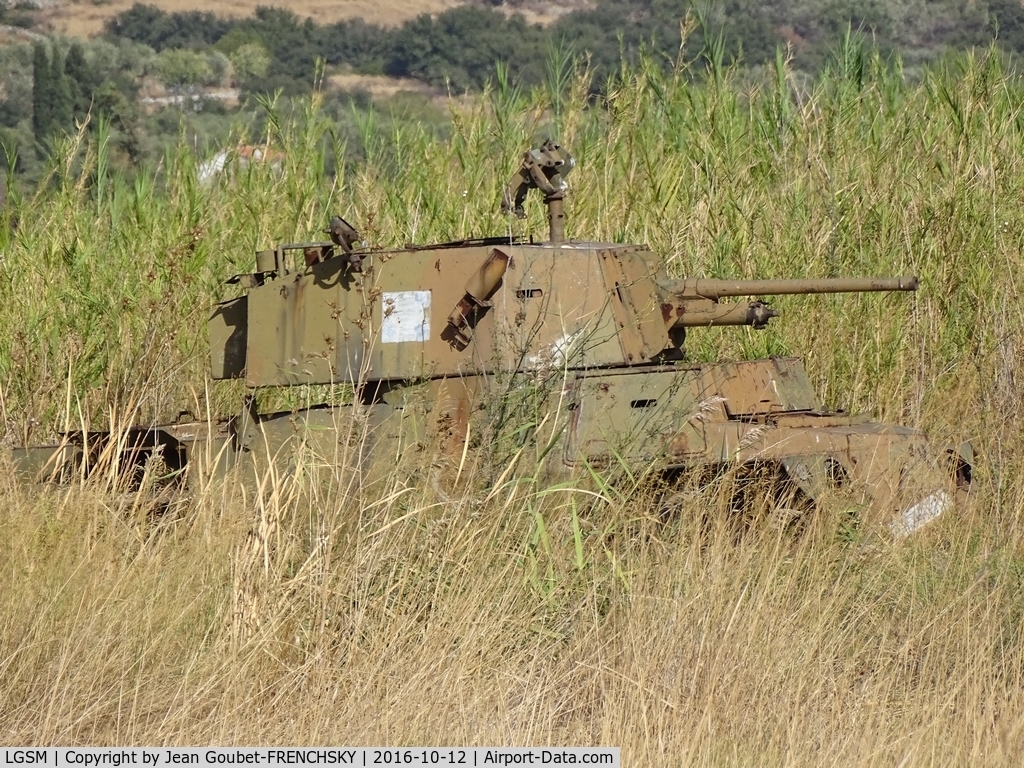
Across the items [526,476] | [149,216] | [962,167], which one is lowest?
[526,476]

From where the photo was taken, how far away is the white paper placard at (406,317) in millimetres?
5656

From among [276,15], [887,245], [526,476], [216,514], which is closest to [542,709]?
[526,476]

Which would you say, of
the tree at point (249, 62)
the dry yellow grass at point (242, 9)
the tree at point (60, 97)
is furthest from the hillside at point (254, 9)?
the tree at point (60, 97)

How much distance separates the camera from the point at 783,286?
6.02m

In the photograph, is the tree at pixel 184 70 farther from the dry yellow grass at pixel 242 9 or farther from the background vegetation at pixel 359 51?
the dry yellow grass at pixel 242 9

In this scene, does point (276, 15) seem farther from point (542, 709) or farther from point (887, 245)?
point (542, 709)

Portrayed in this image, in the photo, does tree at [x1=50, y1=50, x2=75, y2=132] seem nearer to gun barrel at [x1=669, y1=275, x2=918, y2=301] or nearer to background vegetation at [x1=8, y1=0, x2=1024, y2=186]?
background vegetation at [x1=8, y1=0, x2=1024, y2=186]

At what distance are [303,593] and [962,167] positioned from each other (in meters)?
4.89

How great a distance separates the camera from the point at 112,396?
684 centimetres
